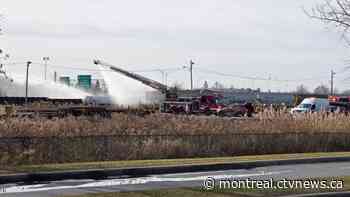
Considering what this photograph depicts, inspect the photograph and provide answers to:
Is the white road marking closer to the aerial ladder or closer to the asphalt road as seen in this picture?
the asphalt road

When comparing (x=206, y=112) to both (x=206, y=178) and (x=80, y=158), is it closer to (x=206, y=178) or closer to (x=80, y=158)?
(x=80, y=158)

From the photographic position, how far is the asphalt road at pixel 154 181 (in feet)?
46.3

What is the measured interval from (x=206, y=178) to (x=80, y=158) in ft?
22.0

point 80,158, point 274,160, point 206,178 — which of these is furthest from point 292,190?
point 80,158

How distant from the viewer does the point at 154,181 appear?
631 inches

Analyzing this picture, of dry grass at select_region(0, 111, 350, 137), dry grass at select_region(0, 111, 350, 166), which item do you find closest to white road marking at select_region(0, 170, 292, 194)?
dry grass at select_region(0, 111, 350, 166)

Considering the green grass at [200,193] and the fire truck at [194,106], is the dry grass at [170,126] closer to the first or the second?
the green grass at [200,193]

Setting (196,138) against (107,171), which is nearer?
(107,171)

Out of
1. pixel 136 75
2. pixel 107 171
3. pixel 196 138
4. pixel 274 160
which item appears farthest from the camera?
pixel 136 75

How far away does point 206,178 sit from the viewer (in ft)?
54.6

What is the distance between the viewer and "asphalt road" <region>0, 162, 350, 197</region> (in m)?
14.1

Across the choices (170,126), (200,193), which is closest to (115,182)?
(200,193)
